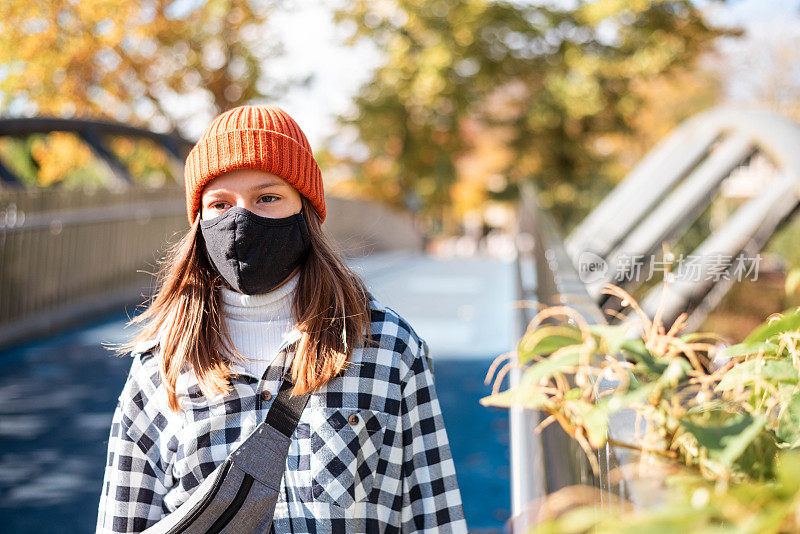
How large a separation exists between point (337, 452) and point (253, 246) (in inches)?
21.3

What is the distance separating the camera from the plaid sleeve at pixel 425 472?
188 centimetres

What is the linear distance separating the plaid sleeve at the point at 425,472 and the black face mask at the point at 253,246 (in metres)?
0.43

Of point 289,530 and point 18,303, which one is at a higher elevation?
point 18,303

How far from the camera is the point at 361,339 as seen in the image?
6.07ft

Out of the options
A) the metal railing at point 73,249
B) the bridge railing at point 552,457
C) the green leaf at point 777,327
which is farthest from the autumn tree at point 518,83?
the green leaf at point 777,327

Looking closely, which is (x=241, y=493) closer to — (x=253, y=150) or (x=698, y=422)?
(x=253, y=150)

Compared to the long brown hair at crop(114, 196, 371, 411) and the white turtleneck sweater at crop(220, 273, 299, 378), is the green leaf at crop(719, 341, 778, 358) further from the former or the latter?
the white turtleneck sweater at crop(220, 273, 299, 378)

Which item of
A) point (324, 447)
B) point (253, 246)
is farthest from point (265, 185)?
point (324, 447)

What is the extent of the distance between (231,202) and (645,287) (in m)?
12.1

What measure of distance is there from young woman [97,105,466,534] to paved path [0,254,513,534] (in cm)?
41

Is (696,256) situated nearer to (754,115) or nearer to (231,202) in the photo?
(754,115)

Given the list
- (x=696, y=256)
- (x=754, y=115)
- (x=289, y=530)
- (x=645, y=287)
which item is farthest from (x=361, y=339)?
(x=645, y=287)

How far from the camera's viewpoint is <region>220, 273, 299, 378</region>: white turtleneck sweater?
6.30 ft

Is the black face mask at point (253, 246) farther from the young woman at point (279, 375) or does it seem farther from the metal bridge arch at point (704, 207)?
the metal bridge arch at point (704, 207)
